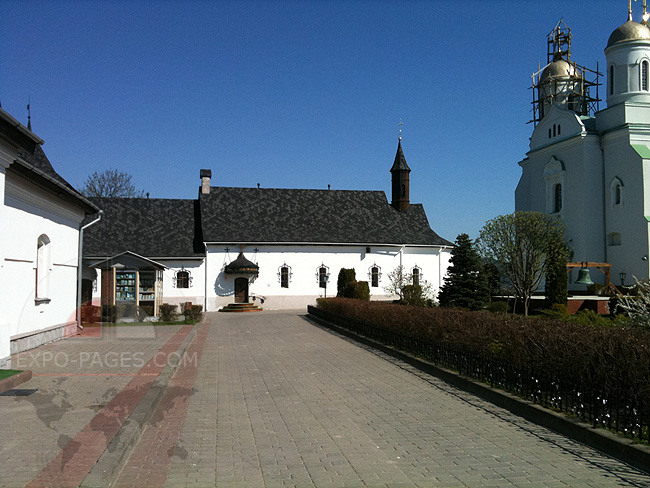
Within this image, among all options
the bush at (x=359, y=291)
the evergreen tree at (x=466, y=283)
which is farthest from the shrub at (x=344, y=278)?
the evergreen tree at (x=466, y=283)

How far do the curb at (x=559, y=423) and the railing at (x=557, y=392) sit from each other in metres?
0.16

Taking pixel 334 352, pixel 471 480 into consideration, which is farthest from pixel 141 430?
pixel 334 352

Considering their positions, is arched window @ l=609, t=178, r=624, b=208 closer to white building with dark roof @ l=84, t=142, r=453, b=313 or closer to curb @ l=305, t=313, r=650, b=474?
white building with dark roof @ l=84, t=142, r=453, b=313

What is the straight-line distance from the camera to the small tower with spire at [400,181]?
152 feet

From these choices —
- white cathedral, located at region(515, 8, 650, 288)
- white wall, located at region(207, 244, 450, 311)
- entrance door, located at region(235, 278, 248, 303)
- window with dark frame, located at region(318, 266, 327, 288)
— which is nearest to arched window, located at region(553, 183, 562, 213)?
white cathedral, located at region(515, 8, 650, 288)

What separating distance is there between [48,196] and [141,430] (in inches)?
423

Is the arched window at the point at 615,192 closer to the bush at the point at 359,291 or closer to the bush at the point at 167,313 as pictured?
the bush at the point at 359,291

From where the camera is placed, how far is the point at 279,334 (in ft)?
71.9

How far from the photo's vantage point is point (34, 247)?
1502 cm

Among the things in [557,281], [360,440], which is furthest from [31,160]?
[557,281]

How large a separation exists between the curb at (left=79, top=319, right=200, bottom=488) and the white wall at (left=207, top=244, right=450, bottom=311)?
29078mm

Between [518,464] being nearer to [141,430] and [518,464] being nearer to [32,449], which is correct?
[141,430]

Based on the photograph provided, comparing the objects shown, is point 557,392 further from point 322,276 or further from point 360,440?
point 322,276

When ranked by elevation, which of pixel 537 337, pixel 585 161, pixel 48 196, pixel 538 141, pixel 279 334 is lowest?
pixel 279 334
